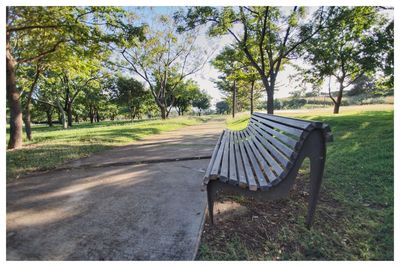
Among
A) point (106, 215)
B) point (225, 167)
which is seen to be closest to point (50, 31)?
Answer: point (106, 215)

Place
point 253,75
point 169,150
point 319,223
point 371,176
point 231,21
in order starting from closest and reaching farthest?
1. point 319,223
2. point 371,176
3. point 169,150
4. point 231,21
5. point 253,75

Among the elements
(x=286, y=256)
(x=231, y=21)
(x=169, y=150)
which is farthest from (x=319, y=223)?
(x=231, y=21)

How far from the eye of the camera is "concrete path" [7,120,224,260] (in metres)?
1.87

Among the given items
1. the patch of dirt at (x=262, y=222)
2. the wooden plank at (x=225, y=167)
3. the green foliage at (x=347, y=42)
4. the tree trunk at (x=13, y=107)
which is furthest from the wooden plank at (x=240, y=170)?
the green foliage at (x=347, y=42)

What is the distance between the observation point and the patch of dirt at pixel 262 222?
6.44 feet

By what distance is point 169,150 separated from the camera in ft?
19.4

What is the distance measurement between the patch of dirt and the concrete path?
0.21 metres

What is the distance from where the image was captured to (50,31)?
17.5 ft

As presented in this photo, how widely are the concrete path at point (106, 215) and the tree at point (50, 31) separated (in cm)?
305

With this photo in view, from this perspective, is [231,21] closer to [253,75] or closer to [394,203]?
[253,75]

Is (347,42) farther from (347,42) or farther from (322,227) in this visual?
(322,227)

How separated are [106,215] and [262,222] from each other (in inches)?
67.5

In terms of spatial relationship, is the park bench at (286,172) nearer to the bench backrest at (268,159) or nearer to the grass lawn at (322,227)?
the bench backrest at (268,159)
